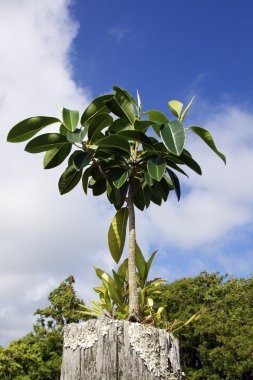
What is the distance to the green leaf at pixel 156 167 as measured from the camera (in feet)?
13.6

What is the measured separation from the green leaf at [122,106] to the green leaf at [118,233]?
0.99 meters

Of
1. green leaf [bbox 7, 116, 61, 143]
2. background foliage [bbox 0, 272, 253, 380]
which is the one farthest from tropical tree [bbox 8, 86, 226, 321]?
background foliage [bbox 0, 272, 253, 380]

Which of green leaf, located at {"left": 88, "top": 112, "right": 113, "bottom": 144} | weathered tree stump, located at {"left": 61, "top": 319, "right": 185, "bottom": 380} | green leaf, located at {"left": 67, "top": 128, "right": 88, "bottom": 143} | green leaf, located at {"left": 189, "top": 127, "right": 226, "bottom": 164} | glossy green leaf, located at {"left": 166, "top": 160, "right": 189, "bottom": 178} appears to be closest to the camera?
weathered tree stump, located at {"left": 61, "top": 319, "right": 185, "bottom": 380}

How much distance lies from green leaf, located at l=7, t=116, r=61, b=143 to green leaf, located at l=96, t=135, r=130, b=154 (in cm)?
58

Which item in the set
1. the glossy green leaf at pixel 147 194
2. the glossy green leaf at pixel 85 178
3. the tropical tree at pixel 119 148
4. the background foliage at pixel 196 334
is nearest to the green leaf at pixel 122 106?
the tropical tree at pixel 119 148

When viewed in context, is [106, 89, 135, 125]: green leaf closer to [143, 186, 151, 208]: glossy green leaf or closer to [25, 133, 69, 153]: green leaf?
[25, 133, 69, 153]: green leaf

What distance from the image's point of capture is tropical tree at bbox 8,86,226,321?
13.8 feet

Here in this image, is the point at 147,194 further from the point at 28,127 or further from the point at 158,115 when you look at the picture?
the point at 28,127

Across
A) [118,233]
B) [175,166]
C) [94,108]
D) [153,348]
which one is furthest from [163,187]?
[153,348]

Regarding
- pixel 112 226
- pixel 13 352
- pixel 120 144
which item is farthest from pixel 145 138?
pixel 13 352

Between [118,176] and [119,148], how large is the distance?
28 cm

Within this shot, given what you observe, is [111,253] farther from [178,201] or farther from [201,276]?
[201,276]

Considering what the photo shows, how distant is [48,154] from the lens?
4.73m

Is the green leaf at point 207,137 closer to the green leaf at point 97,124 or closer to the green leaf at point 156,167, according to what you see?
the green leaf at point 156,167
